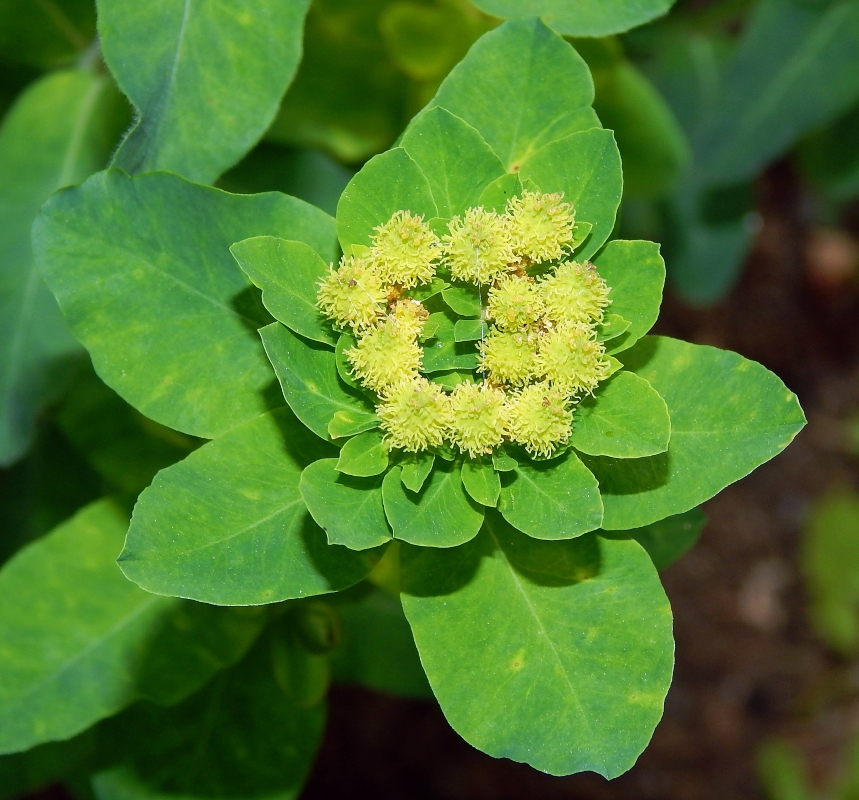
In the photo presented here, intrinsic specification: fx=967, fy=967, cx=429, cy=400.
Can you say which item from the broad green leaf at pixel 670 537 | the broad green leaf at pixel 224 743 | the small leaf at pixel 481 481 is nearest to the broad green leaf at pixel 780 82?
the broad green leaf at pixel 670 537

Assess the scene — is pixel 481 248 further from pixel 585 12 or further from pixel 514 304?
pixel 585 12

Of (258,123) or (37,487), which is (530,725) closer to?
(258,123)

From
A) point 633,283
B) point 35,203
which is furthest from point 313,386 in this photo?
point 35,203

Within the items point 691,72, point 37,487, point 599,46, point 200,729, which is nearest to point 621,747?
point 200,729

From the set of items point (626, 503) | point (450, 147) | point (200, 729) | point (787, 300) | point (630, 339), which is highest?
point (450, 147)

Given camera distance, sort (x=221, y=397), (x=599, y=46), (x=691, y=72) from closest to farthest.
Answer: (x=221, y=397), (x=599, y=46), (x=691, y=72)

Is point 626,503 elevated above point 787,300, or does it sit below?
above

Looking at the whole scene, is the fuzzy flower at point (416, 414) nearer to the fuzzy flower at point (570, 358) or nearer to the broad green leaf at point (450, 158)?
the fuzzy flower at point (570, 358)
